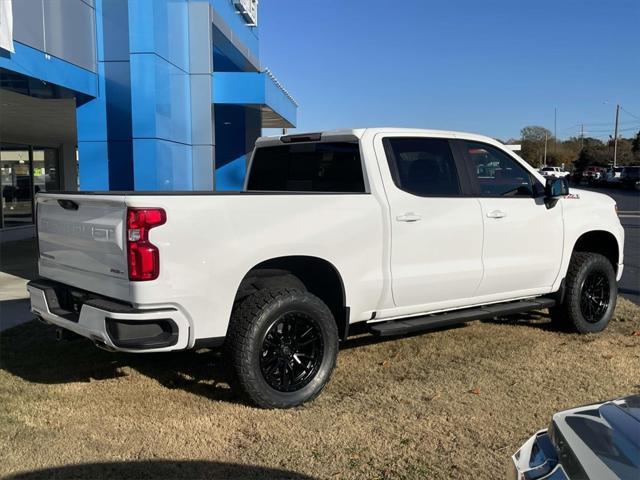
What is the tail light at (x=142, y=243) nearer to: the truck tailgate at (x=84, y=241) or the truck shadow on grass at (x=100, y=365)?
the truck tailgate at (x=84, y=241)

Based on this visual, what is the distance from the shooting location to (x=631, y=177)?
1724 inches

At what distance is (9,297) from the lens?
27.2 ft

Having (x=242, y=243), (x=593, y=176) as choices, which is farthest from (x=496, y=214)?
(x=593, y=176)

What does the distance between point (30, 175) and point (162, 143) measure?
8.67 m

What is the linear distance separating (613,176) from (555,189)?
4880 centimetres

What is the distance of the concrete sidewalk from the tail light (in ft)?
12.2

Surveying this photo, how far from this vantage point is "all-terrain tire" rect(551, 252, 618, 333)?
6180 mm

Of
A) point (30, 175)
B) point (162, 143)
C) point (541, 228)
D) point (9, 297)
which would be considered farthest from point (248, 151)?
point (541, 228)

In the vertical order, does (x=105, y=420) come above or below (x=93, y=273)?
below

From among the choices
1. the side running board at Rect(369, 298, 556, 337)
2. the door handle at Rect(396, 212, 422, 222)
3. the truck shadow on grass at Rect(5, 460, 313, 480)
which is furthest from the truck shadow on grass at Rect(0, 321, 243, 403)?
the door handle at Rect(396, 212, 422, 222)

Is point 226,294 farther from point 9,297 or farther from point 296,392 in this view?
point 9,297

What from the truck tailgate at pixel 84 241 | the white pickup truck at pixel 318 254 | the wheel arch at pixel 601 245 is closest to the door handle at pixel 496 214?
the white pickup truck at pixel 318 254

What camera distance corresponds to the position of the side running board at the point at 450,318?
4.83 metres

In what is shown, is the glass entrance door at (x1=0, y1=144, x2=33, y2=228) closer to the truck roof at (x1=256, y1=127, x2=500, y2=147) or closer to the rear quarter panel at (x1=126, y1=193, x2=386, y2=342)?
the truck roof at (x1=256, y1=127, x2=500, y2=147)
